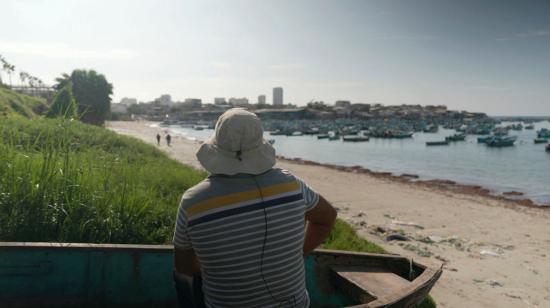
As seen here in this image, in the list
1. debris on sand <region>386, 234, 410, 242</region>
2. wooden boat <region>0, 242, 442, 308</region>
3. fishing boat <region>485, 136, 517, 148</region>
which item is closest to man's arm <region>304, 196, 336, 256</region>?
wooden boat <region>0, 242, 442, 308</region>

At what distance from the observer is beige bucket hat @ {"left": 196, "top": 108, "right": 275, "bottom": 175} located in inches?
83.0

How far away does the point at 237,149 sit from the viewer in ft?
7.03

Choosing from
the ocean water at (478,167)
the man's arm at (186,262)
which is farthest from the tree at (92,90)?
the man's arm at (186,262)

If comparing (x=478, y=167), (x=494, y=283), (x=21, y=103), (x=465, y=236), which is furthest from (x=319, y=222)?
(x=478, y=167)

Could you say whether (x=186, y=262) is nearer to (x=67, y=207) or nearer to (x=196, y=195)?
(x=196, y=195)

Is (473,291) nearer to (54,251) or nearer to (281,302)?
(281,302)

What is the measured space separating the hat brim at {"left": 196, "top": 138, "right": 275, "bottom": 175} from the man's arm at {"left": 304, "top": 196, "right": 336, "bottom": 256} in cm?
50

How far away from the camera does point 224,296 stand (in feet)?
7.19

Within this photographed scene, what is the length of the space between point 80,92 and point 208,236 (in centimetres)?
4720

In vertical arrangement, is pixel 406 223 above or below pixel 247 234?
below

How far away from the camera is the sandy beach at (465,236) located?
23.4ft

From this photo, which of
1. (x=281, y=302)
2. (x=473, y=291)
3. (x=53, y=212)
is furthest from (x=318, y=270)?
(x=473, y=291)

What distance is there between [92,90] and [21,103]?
1787 cm

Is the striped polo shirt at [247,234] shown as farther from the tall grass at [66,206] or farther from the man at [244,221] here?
the tall grass at [66,206]
